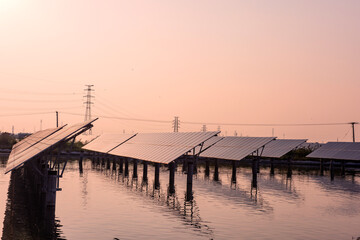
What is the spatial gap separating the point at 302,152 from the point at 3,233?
82.1m

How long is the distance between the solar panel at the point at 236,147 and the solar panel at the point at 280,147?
5.91 metres

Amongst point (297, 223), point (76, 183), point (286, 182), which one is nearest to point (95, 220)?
point (297, 223)

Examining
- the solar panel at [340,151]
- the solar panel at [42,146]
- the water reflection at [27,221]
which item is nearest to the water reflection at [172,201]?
the water reflection at [27,221]

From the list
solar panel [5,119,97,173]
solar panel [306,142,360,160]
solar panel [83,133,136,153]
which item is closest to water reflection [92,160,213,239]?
solar panel [5,119,97,173]

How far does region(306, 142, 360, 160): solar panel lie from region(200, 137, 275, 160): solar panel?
515 inches

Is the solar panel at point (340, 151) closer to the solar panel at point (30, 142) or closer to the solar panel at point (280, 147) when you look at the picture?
the solar panel at point (280, 147)

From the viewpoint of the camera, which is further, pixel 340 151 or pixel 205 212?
pixel 340 151

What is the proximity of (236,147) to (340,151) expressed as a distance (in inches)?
711

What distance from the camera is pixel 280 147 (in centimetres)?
6356

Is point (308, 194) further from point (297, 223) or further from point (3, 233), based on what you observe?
point (3, 233)

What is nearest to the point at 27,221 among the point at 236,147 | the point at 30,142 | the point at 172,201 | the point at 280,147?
the point at 172,201

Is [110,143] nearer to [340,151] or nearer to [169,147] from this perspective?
[169,147]

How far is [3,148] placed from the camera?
100500 millimetres

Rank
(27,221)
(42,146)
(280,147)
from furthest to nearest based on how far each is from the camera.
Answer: (280,147) → (42,146) → (27,221)
